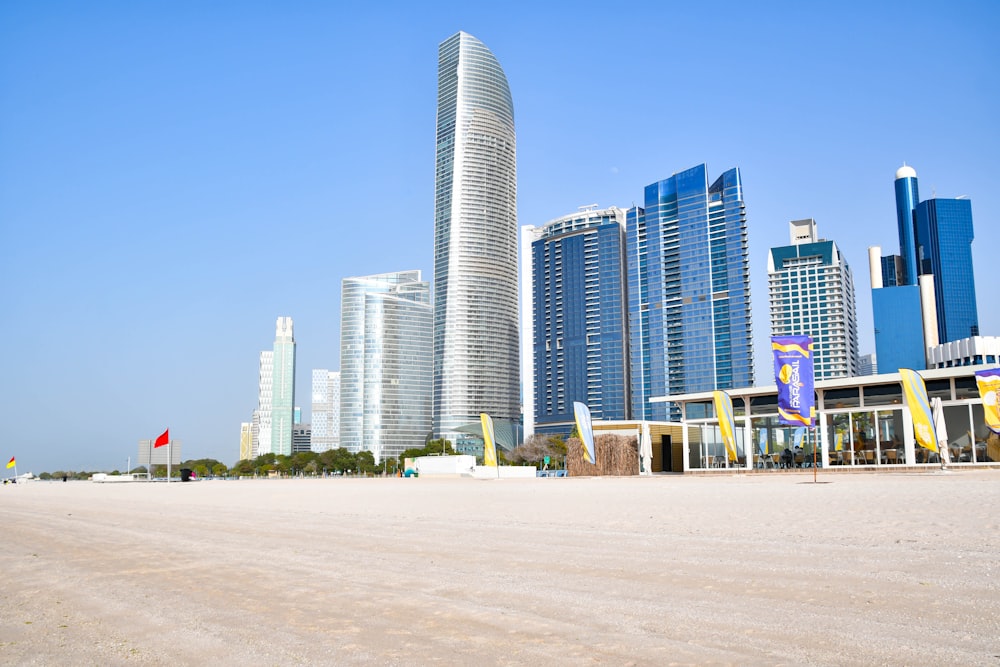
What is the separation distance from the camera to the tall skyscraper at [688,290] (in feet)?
581

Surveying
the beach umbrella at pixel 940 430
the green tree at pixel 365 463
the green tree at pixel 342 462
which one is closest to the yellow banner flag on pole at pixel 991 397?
the beach umbrella at pixel 940 430

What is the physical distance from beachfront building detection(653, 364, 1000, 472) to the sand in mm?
29854

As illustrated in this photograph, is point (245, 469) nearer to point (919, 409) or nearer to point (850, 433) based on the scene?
point (850, 433)

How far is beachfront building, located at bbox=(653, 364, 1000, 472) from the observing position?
44.3 metres

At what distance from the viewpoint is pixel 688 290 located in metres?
184

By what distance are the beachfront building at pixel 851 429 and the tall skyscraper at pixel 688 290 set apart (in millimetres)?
120583

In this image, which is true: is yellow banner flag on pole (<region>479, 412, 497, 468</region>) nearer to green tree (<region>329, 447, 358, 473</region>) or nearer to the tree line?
the tree line

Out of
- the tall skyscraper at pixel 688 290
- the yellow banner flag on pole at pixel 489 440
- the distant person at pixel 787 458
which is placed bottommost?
the distant person at pixel 787 458

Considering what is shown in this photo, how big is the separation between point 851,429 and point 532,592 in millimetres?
46039

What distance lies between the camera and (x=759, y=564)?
9.25 m

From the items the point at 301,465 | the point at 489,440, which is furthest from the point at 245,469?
the point at 489,440

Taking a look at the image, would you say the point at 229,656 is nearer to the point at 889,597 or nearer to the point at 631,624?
the point at 631,624

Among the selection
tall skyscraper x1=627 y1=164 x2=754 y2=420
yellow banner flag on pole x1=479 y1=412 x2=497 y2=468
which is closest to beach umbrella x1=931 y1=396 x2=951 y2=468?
yellow banner flag on pole x1=479 y1=412 x2=497 y2=468

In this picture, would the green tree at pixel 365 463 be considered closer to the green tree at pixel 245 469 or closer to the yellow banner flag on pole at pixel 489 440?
the green tree at pixel 245 469
